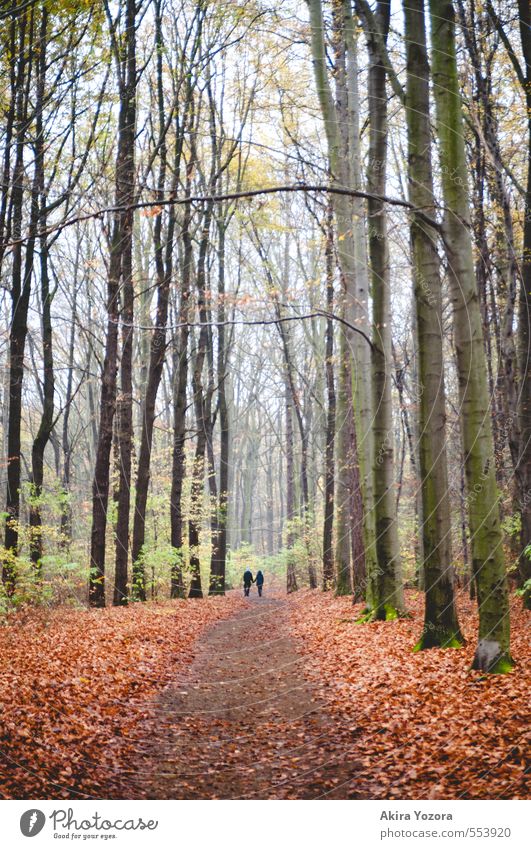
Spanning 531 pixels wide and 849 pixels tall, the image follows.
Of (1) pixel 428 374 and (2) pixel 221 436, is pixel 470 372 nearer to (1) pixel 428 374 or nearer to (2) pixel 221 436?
(1) pixel 428 374

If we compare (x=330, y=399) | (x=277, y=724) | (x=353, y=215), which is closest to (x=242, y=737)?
(x=277, y=724)

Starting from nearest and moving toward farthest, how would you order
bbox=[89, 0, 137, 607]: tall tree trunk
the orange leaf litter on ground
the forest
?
the orange leaf litter on ground → the forest → bbox=[89, 0, 137, 607]: tall tree trunk

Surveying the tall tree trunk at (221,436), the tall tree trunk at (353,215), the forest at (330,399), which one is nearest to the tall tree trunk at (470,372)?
the forest at (330,399)

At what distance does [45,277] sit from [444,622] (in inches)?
509

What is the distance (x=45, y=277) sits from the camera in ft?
51.1

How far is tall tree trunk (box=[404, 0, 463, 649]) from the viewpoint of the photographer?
7.64 m

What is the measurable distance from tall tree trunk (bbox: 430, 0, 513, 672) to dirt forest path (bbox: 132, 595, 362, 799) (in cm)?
195

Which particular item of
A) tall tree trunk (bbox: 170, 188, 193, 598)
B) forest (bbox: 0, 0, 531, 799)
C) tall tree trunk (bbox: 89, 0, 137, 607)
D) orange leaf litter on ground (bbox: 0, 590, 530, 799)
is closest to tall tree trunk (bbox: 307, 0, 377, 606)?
forest (bbox: 0, 0, 531, 799)

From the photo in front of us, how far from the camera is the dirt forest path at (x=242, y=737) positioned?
3834 millimetres

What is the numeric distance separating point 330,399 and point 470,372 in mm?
14609

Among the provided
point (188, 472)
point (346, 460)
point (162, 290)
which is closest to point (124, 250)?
point (162, 290)

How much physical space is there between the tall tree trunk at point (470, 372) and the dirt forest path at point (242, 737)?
1.95 metres

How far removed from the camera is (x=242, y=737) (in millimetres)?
5098

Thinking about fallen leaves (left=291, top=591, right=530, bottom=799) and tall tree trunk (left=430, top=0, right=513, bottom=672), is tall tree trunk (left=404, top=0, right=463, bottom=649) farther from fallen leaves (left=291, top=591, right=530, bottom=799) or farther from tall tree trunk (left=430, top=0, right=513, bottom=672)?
tall tree trunk (left=430, top=0, right=513, bottom=672)
